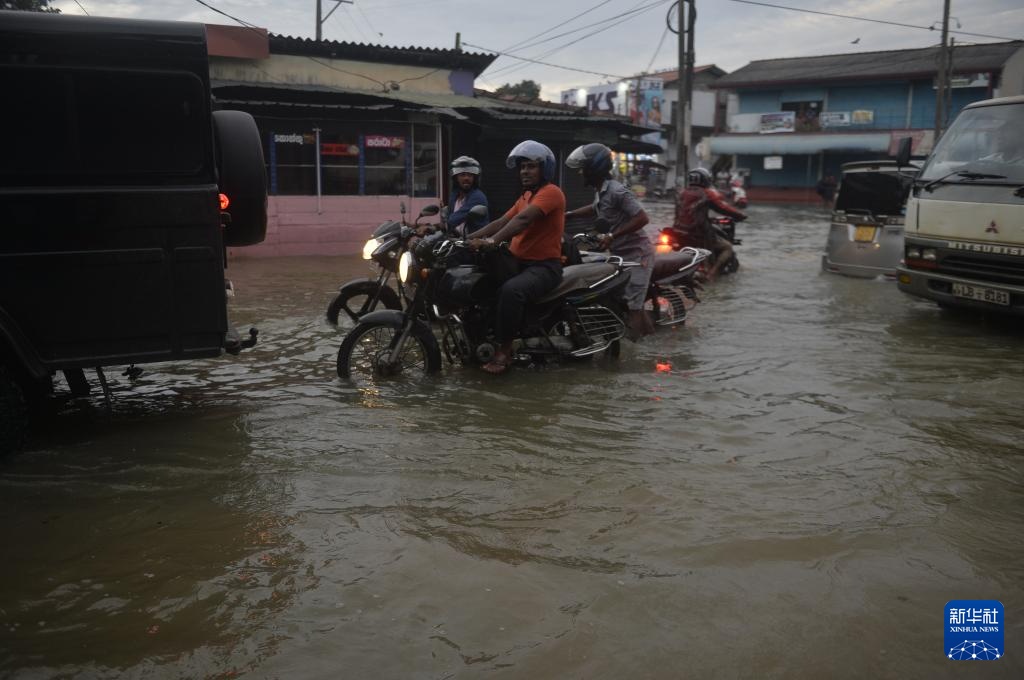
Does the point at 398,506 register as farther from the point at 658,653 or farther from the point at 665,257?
the point at 665,257

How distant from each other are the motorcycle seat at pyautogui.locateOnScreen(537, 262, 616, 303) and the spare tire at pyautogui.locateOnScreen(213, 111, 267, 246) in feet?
7.61

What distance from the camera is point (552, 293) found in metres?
6.53

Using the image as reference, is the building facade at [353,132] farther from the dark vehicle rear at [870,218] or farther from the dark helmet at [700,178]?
the dark vehicle rear at [870,218]

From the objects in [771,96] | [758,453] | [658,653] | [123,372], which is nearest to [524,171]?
[758,453]

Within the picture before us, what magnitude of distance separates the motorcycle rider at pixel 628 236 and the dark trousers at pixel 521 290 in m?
1.15

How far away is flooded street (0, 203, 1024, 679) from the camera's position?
290 centimetres

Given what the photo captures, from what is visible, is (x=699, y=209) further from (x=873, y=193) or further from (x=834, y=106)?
(x=834, y=106)

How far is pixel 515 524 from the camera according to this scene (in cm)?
390

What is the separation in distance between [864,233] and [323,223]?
10.2 meters

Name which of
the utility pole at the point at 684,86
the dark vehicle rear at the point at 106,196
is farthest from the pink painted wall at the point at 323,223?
the dark vehicle rear at the point at 106,196

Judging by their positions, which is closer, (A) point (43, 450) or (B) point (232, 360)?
(A) point (43, 450)

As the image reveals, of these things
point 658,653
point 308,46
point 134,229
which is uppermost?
point 308,46

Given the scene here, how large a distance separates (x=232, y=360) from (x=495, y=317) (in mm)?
2474

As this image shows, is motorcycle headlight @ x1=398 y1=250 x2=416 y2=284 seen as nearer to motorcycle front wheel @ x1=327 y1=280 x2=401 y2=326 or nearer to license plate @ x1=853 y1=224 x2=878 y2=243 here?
motorcycle front wheel @ x1=327 y1=280 x2=401 y2=326
